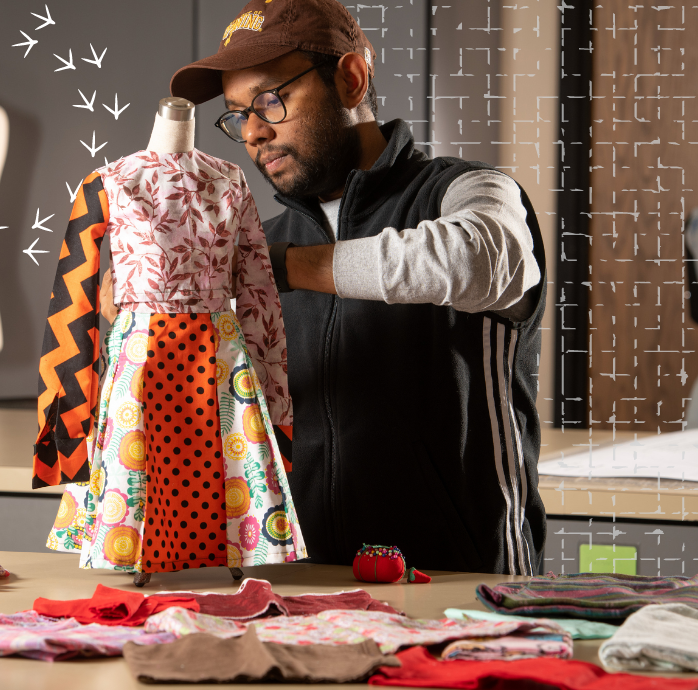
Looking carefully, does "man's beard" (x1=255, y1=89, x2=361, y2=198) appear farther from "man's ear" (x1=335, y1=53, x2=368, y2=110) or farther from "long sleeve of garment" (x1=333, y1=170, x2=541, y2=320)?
"long sleeve of garment" (x1=333, y1=170, x2=541, y2=320)

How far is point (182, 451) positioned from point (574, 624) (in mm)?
458

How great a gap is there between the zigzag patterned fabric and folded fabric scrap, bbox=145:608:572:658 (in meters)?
0.30

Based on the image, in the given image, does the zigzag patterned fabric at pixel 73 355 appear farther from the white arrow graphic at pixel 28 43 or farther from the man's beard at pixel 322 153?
the white arrow graphic at pixel 28 43

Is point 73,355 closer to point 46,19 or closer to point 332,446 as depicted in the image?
point 332,446

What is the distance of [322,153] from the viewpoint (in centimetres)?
119

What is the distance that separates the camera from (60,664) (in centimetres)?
63

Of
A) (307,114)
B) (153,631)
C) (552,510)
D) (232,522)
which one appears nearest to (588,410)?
(552,510)

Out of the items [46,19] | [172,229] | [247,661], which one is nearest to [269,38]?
[172,229]

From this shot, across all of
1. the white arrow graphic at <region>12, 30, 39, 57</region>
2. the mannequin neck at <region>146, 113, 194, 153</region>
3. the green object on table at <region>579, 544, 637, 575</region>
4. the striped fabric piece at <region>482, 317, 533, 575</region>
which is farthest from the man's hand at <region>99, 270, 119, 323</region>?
the white arrow graphic at <region>12, 30, 39, 57</region>

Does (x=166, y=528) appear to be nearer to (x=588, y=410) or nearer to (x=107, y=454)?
(x=107, y=454)

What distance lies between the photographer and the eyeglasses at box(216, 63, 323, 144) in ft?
3.63

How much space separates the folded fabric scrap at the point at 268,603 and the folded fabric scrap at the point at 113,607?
0.02 m

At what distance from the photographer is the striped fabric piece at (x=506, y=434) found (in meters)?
1.15

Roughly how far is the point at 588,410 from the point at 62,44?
5.38ft
